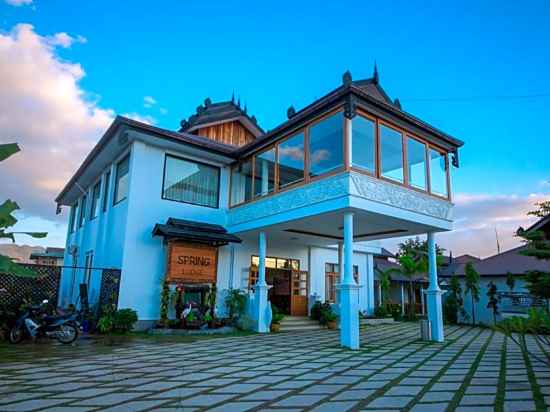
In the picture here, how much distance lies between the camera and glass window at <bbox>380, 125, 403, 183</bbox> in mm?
9672

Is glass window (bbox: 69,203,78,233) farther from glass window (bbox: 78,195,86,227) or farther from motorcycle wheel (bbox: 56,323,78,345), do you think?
motorcycle wheel (bbox: 56,323,78,345)

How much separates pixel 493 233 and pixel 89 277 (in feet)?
112

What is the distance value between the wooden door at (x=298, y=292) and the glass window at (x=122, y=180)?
6772mm

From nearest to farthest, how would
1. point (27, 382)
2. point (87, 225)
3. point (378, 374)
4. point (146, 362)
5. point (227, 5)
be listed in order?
1. point (27, 382)
2. point (378, 374)
3. point (146, 362)
4. point (227, 5)
5. point (87, 225)

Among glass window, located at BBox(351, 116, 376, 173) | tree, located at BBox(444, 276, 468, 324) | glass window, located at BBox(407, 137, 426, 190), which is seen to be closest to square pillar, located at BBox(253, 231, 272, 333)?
glass window, located at BBox(351, 116, 376, 173)

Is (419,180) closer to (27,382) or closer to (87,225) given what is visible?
(27,382)

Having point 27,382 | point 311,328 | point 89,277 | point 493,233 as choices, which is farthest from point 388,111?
point 493,233

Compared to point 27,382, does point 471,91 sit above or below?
above

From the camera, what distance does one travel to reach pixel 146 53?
10914mm

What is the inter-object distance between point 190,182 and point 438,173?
750 centimetres

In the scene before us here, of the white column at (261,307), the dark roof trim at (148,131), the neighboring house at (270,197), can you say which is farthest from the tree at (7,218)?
the white column at (261,307)

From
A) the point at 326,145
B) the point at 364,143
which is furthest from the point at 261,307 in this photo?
the point at 364,143

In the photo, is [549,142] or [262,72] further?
[262,72]

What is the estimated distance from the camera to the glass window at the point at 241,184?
13044 mm
